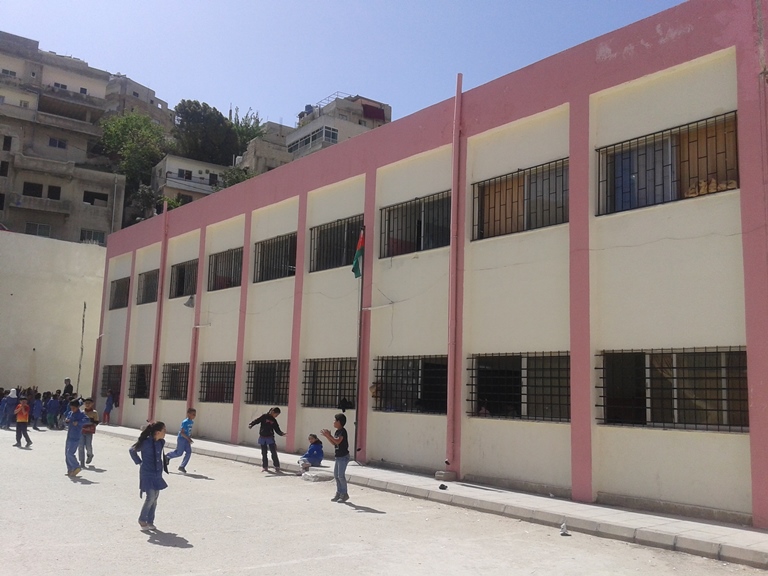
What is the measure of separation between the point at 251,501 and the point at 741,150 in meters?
8.85

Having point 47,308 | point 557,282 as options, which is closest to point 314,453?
point 557,282

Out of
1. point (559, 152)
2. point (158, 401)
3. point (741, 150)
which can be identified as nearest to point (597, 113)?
point (559, 152)

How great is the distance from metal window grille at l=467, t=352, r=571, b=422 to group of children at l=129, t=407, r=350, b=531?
2683 millimetres

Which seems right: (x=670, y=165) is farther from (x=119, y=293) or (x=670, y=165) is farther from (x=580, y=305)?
(x=119, y=293)

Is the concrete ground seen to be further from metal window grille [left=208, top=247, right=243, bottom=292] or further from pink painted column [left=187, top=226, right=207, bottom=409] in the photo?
metal window grille [left=208, top=247, right=243, bottom=292]

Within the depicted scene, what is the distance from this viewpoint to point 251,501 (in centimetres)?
1164

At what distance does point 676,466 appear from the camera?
10.5m

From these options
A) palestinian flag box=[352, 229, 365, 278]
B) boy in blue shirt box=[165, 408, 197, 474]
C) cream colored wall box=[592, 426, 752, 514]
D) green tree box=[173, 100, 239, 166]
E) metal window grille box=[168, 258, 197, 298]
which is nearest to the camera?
cream colored wall box=[592, 426, 752, 514]

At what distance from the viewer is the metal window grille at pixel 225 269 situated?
22.5m

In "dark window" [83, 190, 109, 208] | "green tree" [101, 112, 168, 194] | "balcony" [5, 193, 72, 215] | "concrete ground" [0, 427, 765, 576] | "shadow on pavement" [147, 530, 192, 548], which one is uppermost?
"green tree" [101, 112, 168, 194]

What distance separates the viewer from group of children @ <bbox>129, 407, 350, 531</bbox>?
9.07 metres

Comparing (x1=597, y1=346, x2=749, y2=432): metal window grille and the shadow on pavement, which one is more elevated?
(x1=597, y1=346, x2=749, y2=432): metal window grille

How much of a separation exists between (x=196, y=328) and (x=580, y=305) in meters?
14.7

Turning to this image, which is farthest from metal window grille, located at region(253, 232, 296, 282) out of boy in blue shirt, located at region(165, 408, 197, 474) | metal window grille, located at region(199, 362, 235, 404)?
boy in blue shirt, located at region(165, 408, 197, 474)
